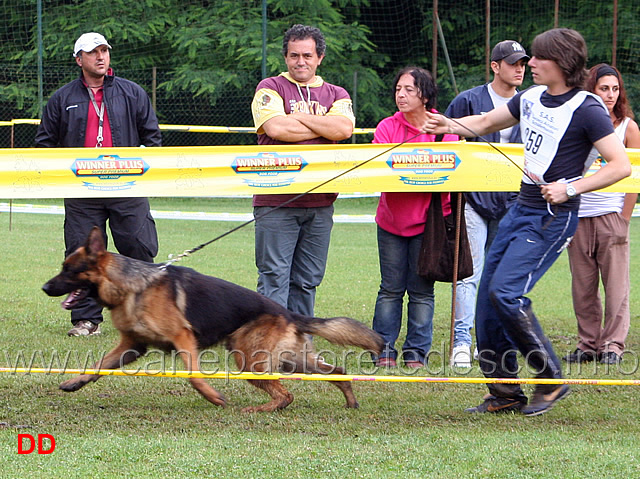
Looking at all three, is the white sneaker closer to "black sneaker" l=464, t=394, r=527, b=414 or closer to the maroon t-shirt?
"black sneaker" l=464, t=394, r=527, b=414

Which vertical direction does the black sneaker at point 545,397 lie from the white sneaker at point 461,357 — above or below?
above

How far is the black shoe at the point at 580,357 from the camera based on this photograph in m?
5.81

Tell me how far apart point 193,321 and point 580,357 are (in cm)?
290

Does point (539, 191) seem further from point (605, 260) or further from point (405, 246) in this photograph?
point (605, 260)

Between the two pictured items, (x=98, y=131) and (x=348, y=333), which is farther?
(x=98, y=131)

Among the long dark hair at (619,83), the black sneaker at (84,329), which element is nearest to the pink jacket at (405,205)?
the long dark hair at (619,83)

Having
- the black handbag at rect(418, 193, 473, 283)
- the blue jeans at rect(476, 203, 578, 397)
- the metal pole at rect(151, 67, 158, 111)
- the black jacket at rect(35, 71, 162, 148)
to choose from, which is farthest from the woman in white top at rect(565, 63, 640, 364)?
the metal pole at rect(151, 67, 158, 111)

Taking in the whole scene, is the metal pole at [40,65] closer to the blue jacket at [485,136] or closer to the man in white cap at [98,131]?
the man in white cap at [98,131]

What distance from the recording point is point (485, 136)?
226 inches

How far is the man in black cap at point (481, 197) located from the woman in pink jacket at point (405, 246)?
269mm

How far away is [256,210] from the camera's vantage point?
5.57m

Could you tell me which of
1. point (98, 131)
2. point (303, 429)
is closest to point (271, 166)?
point (98, 131)

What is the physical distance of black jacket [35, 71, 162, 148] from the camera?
6.20 meters

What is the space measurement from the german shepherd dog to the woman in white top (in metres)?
2.16
